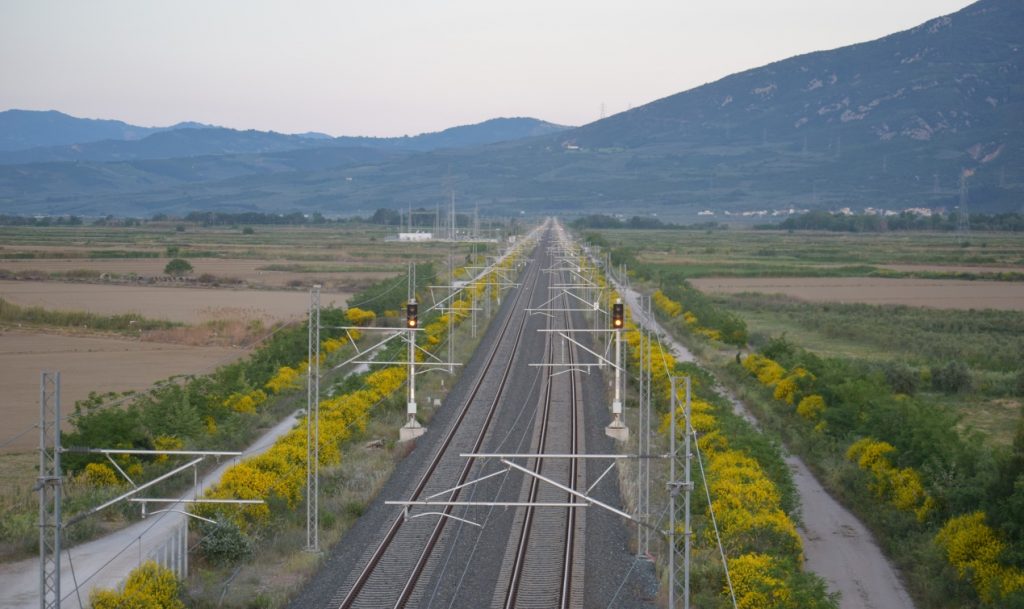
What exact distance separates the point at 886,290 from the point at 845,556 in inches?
2168

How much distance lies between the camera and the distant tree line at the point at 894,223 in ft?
535

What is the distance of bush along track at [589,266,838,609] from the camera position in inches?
622

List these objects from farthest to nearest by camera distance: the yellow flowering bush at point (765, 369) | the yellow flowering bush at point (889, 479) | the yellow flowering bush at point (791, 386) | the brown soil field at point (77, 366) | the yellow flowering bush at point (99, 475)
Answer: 1. the yellow flowering bush at point (765, 369)
2. the yellow flowering bush at point (791, 386)
3. the brown soil field at point (77, 366)
4. the yellow flowering bush at point (99, 475)
5. the yellow flowering bush at point (889, 479)

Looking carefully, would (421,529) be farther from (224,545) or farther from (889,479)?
(889,479)

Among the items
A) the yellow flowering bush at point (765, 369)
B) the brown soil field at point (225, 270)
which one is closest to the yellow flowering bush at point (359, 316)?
the yellow flowering bush at point (765, 369)

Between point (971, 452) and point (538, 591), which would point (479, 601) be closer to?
point (538, 591)

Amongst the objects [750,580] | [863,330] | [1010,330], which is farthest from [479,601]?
[1010,330]

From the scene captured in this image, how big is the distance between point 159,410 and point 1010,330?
40455mm

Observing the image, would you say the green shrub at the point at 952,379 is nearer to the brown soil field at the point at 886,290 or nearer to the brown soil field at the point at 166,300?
the brown soil field at the point at 886,290

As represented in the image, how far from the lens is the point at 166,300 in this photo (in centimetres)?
6362

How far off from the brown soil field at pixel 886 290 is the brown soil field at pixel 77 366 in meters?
39.3

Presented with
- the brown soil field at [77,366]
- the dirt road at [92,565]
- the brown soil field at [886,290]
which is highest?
the brown soil field at [886,290]

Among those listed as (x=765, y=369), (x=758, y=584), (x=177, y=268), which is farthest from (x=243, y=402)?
(x=177, y=268)

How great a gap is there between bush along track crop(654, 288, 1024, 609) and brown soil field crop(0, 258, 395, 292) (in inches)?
1814
